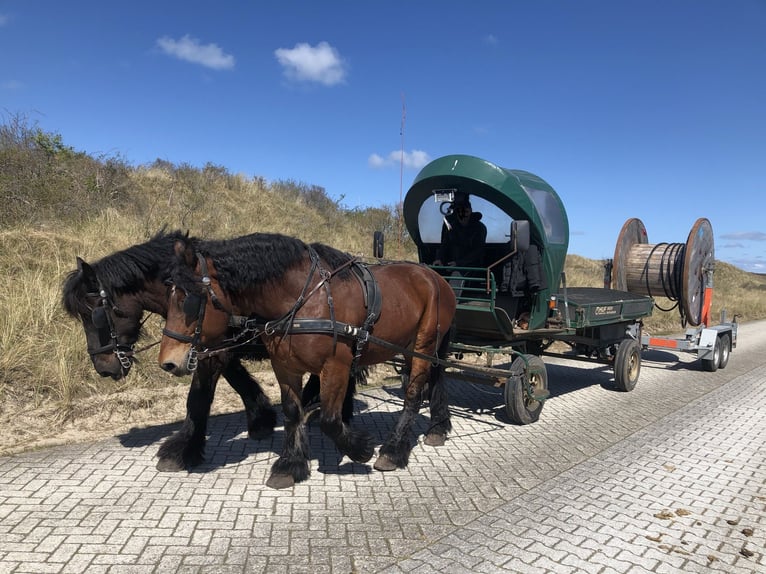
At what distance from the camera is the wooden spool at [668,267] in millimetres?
8875

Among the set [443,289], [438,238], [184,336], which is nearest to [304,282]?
[184,336]

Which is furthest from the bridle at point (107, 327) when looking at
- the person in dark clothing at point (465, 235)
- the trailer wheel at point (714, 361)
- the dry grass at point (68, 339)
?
the trailer wheel at point (714, 361)

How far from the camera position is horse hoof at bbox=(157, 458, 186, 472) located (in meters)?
4.03

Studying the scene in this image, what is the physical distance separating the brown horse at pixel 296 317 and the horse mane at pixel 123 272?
55 cm

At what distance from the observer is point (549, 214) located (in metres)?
6.05

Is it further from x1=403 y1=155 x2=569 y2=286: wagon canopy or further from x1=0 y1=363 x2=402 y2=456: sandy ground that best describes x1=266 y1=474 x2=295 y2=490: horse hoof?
x1=403 y1=155 x2=569 y2=286: wagon canopy

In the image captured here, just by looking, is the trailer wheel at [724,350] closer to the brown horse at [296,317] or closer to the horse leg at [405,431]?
the horse leg at [405,431]

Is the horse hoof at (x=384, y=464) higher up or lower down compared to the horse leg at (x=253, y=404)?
lower down

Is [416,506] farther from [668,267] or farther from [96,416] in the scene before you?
[668,267]

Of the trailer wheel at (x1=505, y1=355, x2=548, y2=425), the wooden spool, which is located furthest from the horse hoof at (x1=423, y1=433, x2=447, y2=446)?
the wooden spool

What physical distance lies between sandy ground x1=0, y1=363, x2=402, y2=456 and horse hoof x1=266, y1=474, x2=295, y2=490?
153cm

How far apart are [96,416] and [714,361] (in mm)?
10183

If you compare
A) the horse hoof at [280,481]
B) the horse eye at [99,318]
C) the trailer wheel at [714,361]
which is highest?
the horse eye at [99,318]

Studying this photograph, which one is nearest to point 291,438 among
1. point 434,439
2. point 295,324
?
point 295,324
